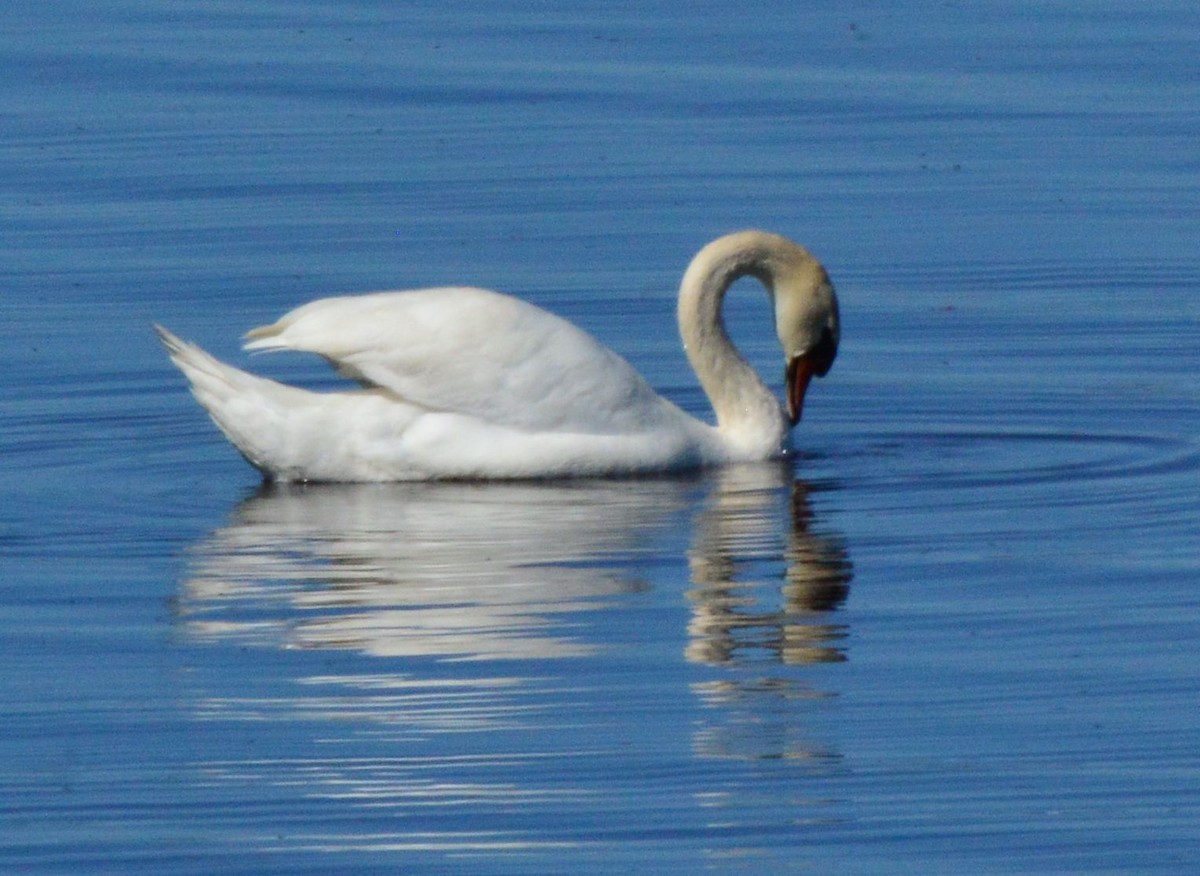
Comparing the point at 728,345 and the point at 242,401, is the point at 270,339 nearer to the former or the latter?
the point at 242,401

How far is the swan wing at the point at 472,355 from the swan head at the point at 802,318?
1016mm

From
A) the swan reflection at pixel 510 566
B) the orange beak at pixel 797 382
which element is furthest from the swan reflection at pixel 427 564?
the orange beak at pixel 797 382

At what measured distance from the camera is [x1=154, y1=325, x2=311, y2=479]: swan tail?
12.0 meters

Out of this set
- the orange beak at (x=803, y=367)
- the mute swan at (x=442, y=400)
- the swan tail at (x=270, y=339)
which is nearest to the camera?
the swan tail at (x=270, y=339)

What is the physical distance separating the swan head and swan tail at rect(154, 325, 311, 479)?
2097 mm

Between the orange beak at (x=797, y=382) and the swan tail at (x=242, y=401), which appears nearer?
the swan tail at (x=242, y=401)

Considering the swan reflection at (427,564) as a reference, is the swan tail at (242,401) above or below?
above

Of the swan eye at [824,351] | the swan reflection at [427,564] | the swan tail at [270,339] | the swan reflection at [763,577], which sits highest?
the swan tail at [270,339]

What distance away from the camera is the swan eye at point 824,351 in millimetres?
13023

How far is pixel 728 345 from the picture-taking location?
42.7ft

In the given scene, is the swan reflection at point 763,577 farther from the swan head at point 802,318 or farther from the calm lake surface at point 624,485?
the swan head at point 802,318

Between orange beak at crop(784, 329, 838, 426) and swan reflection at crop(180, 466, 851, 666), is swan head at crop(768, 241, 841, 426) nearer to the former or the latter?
orange beak at crop(784, 329, 838, 426)

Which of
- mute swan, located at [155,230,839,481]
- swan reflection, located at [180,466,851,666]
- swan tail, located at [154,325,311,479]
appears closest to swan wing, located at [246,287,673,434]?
mute swan, located at [155,230,839,481]

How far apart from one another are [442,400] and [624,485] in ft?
2.48
